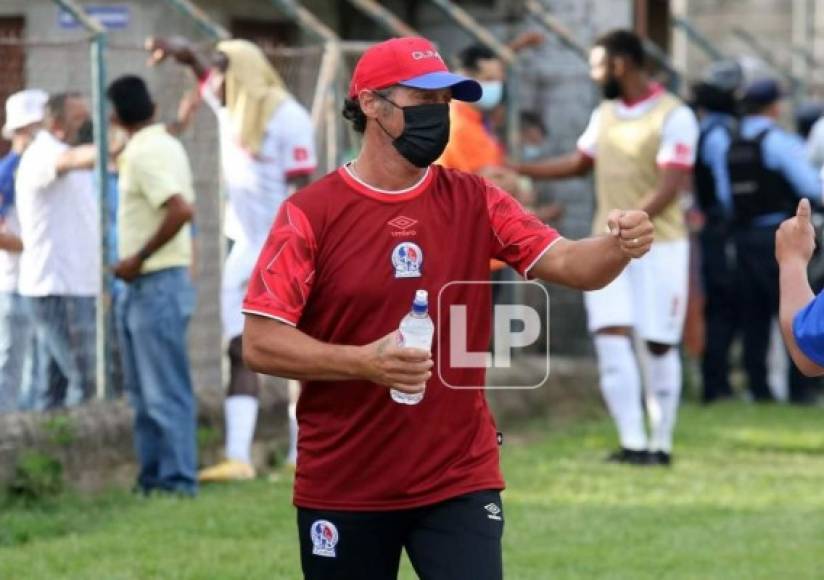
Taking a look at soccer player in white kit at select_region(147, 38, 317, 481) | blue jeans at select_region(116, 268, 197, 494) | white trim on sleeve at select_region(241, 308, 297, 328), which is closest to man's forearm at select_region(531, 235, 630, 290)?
white trim on sleeve at select_region(241, 308, 297, 328)

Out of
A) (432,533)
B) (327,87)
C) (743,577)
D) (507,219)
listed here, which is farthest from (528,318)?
(327,87)

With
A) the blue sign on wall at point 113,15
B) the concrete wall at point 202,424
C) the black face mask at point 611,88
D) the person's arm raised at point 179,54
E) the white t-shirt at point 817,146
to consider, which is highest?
the blue sign on wall at point 113,15

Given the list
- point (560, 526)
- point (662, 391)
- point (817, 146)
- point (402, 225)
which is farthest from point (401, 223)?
point (817, 146)

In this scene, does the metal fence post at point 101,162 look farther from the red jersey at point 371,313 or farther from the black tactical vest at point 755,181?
the black tactical vest at point 755,181

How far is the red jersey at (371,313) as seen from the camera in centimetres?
535

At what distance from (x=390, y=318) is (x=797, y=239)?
110 centimetres

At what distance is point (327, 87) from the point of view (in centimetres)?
1233

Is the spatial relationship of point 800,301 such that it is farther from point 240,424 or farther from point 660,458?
point 660,458

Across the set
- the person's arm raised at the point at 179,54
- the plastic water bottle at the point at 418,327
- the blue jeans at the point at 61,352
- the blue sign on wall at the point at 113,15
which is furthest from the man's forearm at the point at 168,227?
the plastic water bottle at the point at 418,327

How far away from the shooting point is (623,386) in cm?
1180

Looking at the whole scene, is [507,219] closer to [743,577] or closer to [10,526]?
[743,577]

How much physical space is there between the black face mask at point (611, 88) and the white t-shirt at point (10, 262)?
363 centimetres

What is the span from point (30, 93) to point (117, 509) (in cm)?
210

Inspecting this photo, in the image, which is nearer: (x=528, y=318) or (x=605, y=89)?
(x=528, y=318)
